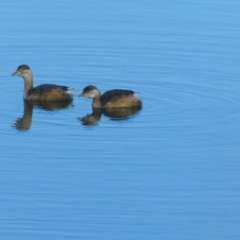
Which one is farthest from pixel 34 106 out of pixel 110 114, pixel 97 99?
pixel 110 114

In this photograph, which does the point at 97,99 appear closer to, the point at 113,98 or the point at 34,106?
the point at 113,98

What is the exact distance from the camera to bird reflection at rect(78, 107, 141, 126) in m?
15.5

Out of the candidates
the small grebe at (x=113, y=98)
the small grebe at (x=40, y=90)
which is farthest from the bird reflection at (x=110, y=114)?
the small grebe at (x=40, y=90)

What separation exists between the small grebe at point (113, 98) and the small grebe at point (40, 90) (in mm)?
341

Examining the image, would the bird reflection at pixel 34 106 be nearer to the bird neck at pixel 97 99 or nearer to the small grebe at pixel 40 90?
the small grebe at pixel 40 90

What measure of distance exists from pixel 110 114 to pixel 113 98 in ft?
0.79

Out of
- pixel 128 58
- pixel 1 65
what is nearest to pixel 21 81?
pixel 1 65

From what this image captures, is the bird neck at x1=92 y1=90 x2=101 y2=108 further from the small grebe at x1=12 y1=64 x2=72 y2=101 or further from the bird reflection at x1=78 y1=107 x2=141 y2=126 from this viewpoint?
the small grebe at x1=12 y1=64 x2=72 y2=101

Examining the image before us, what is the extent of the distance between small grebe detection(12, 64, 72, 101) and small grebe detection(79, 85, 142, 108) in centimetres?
34

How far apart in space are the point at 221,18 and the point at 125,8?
217 centimetres

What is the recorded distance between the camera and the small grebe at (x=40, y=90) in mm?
16531

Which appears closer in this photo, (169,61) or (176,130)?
(176,130)

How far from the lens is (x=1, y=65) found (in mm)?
18219

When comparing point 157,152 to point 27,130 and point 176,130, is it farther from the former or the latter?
point 27,130
